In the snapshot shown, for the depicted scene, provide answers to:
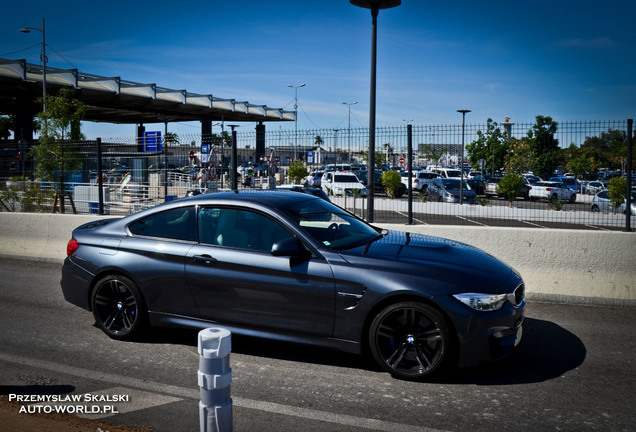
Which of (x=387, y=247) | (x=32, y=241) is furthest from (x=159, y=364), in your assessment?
(x=32, y=241)

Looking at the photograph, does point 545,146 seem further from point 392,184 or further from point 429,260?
point 392,184

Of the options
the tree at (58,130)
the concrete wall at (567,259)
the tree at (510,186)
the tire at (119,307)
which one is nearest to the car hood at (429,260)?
the tire at (119,307)

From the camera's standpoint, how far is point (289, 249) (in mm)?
5066

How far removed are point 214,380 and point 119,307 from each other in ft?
11.3

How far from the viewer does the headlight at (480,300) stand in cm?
472

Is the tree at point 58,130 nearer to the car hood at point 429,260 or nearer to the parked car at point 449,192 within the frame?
the car hood at point 429,260

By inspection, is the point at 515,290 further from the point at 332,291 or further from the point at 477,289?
the point at 332,291

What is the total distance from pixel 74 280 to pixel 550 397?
15.7ft

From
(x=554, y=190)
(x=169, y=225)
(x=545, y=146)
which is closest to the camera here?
(x=169, y=225)

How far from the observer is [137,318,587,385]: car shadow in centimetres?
498

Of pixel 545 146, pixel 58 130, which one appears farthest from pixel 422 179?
pixel 545 146

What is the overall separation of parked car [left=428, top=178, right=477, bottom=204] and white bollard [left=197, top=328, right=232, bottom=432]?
27.7 meters

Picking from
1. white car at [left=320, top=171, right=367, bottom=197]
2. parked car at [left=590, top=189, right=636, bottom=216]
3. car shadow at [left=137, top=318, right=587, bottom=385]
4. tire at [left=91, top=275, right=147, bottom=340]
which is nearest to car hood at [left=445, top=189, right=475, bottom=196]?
white car at [left=320, top=171, right=367, bottom=197]

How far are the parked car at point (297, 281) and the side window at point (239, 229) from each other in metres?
0.01
